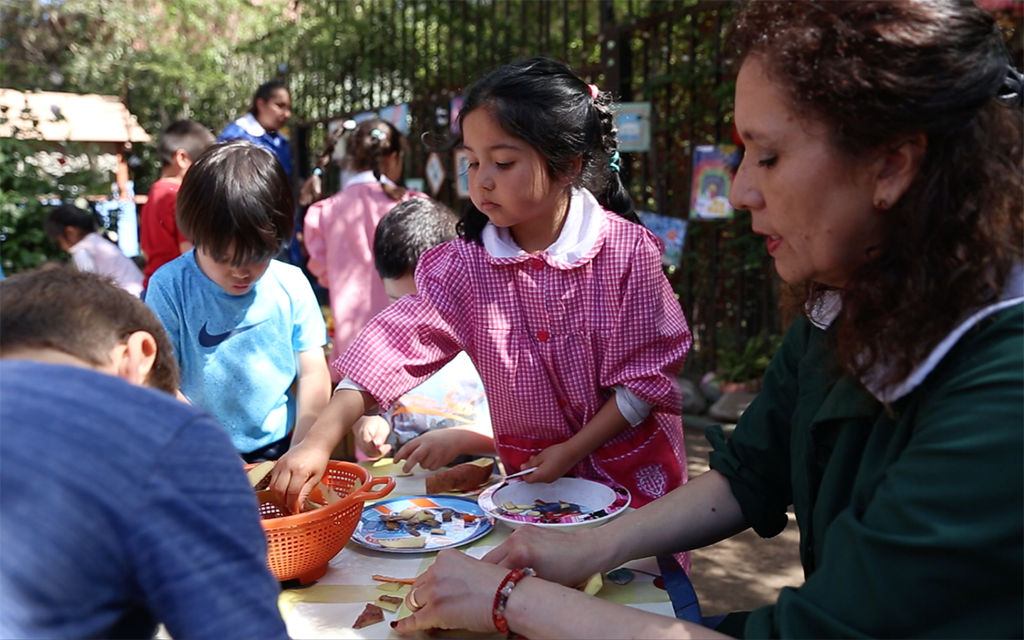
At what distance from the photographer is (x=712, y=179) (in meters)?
5.66

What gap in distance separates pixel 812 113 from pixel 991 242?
0.27 meters

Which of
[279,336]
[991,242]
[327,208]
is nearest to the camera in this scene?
[991,242]

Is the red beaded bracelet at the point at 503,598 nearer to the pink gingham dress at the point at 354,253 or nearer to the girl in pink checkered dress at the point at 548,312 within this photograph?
the girl in pink checkered dress at the point at 548,312

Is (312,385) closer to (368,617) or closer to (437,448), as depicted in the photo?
(437,448)

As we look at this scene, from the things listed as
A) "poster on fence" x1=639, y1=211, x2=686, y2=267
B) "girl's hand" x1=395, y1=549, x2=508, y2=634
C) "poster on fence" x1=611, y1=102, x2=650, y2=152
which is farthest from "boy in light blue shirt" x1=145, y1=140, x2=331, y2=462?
"poster on fence" x1=639, y1=211, x2=686, y2=267

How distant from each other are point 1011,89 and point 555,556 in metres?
0.98

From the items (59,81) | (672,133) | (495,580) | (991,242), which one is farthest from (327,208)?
(59,81)

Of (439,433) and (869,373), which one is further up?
(869,373)

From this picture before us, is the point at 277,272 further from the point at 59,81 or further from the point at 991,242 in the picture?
the point at 59,81

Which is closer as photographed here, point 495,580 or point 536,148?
point 495,580

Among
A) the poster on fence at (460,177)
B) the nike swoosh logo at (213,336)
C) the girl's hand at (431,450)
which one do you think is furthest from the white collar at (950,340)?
the poster on fence at (460,177)

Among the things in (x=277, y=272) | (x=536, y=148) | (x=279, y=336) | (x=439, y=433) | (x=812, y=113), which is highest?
(x=812, y=113)

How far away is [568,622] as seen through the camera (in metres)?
1.23

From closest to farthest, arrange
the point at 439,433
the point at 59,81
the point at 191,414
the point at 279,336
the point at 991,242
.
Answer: the point at 191,414 < the point at 991,242 < the point at 439,433 < the point at 279,336 < the point at 59,81
